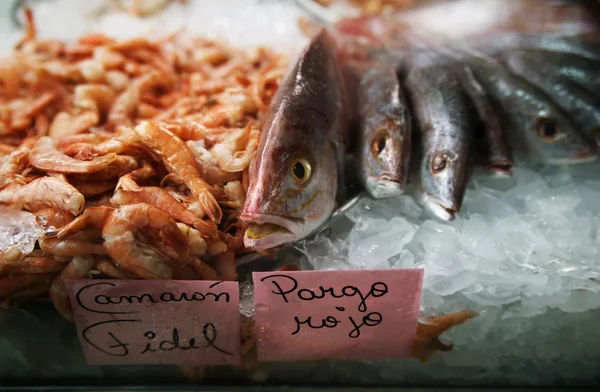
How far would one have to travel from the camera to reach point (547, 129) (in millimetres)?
1254

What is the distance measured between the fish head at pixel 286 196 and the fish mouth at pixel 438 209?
245 mm

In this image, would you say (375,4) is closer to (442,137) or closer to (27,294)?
(442,137)

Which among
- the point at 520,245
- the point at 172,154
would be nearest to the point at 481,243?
the point at 520,245

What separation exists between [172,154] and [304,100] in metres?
0.35

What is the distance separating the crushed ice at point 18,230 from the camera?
0.94m

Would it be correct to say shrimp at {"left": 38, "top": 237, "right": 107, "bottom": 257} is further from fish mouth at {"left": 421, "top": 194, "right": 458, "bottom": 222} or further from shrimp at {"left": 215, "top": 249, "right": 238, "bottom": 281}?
fish mouth at {"left": 421, "top": 194, "right": 458, "bottom": 222}

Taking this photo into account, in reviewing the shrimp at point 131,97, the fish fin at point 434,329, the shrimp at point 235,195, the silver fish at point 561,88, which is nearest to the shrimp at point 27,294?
the shrimp at point 235,195

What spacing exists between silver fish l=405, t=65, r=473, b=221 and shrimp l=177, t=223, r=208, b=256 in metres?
0.55

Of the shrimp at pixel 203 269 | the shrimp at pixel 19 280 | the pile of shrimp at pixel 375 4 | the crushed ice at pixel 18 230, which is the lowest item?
the shrimp at pixel 19 280

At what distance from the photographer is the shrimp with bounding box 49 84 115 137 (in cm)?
133

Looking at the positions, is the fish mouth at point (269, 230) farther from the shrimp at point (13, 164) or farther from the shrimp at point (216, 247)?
the shrimp at point (13, 164)

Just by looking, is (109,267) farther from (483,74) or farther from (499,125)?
(483,74)

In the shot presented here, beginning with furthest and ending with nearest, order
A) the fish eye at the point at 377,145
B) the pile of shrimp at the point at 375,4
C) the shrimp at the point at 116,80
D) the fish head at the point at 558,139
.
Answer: the pile of shrimp at the point at 375,4
the shrimp at the point at 116,80
the fish head at the point at 558,139
the fish eye at the point at 377,145

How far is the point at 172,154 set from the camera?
1064mm
